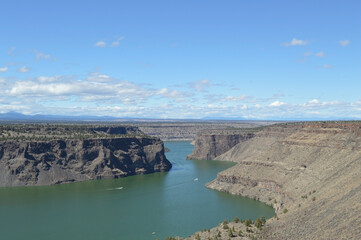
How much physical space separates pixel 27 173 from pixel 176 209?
56404 millimetres

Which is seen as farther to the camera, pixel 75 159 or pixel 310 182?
pixel 75 159

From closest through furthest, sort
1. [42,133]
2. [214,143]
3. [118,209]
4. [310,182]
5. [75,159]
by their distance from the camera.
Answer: [310,182] < [118,209] < [75,159] < [42,133] < [214,143]

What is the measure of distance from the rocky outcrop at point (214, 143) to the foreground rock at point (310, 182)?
77679mm

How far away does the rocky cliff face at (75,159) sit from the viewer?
11462 cm

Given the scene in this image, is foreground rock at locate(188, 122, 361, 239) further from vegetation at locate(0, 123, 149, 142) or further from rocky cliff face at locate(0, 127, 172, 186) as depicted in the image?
vegetation at locate(0, 123, 149, 142)

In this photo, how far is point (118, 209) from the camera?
81875 millimetres

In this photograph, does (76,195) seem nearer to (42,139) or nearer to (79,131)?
(42,139)

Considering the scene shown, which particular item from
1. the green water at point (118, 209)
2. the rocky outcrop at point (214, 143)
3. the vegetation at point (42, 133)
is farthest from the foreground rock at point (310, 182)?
the rocky outcrop at point (214, 143)

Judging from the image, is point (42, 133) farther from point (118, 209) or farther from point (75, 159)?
point (118, 209)

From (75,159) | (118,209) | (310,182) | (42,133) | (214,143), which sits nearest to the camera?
(310,182)

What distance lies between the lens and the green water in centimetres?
6581

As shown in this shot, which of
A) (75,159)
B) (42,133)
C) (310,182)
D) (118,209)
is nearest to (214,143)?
(75,159)

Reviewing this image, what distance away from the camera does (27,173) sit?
114188 mm

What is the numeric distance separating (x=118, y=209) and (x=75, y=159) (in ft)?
159
